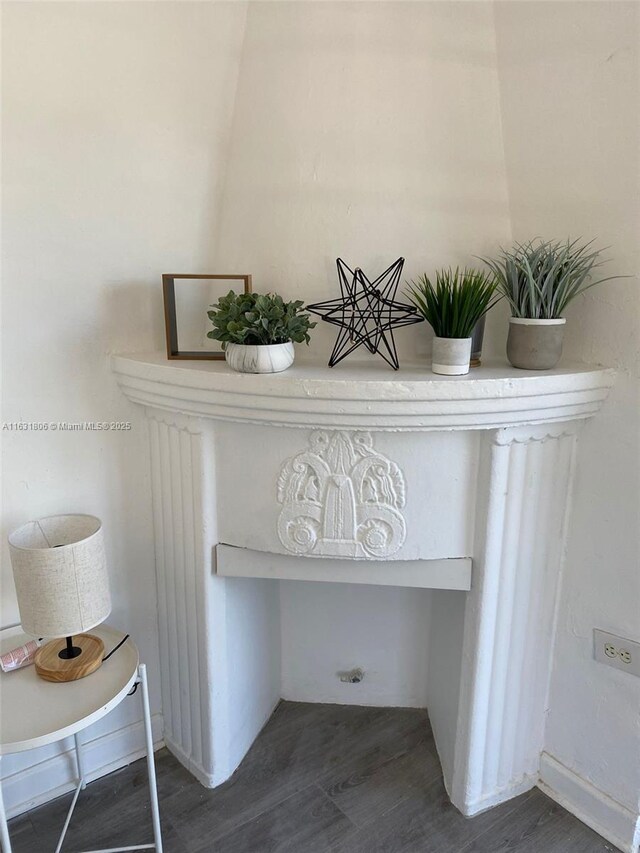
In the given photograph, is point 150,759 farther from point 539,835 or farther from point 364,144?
point 364,144

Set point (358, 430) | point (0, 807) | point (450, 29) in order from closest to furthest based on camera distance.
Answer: point (0, 807), point (358, 430), point (450, 29)

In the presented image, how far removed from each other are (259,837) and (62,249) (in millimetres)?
1502

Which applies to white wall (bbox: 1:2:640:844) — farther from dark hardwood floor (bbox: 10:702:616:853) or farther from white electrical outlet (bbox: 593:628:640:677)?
dark hardwood floor (bbox: 10:702:616:853)

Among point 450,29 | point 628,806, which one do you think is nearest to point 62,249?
point 450,29

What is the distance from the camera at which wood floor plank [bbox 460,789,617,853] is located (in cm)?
151

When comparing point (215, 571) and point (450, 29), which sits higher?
point (450, 29)

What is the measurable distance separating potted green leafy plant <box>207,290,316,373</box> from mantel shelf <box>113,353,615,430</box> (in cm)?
3

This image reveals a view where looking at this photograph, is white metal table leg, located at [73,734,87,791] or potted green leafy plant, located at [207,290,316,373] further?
white metal table leg, located at [73,734,87,791]

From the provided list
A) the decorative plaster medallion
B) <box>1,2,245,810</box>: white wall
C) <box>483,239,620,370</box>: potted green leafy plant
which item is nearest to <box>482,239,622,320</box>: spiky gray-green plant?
<box>483,239,620,370</box>: potted green leafy plant

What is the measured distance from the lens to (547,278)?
133 cm

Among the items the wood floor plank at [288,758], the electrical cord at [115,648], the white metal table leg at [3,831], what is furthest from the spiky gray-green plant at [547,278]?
the white metal table leg at [3,831]

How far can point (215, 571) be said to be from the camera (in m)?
1.54

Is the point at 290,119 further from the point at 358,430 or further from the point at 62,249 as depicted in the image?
the point at 358,430

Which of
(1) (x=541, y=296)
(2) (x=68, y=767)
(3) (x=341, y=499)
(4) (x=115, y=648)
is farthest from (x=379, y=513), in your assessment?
(2) (x=68, y=767)
